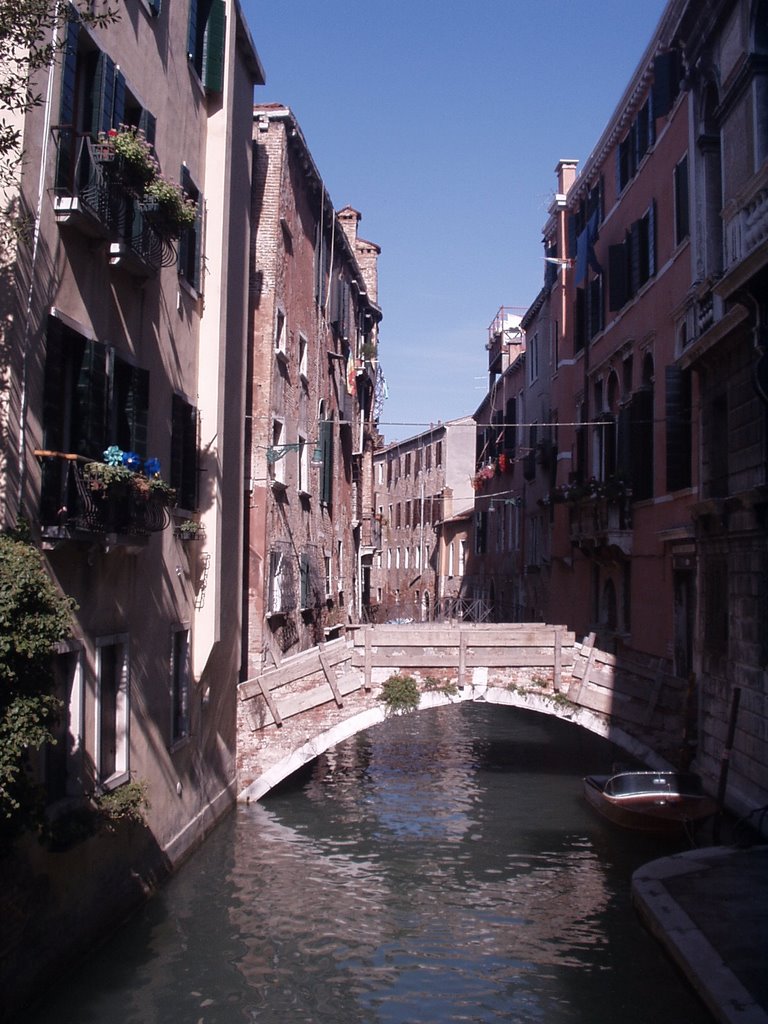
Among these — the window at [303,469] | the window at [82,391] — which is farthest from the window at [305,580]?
the window at [82,391]

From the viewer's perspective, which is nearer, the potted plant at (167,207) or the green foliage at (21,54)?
the green foliage at (21,54)

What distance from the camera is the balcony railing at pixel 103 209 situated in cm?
898

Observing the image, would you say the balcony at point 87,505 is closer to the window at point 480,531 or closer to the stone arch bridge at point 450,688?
the stone arch bridge at point 450,688

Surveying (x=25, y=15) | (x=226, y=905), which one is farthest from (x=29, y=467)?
(x=226, y=905)

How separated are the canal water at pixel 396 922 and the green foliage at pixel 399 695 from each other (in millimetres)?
1701

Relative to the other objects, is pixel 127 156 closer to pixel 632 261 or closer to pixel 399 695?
pixel 399 695

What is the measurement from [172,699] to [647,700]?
736cm

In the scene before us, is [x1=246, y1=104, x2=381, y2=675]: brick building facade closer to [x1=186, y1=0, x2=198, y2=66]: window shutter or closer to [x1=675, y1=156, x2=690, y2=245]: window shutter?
[x1=186, y1=0, x2=198, y2=66]: window shutter

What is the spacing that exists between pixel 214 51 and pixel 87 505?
723 centimetres

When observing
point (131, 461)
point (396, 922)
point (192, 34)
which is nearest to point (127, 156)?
point (131, 461)

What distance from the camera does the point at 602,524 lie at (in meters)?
22.4

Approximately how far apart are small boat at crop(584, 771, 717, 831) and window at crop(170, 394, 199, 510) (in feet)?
23.6

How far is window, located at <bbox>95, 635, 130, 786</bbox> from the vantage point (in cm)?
1047

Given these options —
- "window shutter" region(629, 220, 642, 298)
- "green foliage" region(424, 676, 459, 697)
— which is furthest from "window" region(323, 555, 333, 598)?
"window shutter" region(629, 220, 642, 298)
